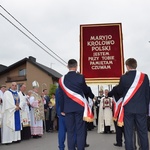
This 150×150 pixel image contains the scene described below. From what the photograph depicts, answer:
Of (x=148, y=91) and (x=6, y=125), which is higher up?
(x=148, y=91)

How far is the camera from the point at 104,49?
718 cm

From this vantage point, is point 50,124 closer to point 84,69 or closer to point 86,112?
point 84,69

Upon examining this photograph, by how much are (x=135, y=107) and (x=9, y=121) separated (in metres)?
5.00

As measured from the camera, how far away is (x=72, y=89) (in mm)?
5262

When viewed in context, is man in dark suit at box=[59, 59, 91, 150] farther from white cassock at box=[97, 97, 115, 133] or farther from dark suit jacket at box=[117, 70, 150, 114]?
white cassock at box=[97, 97, 115, 133]

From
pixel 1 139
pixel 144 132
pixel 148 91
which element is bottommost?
pixel 1 139

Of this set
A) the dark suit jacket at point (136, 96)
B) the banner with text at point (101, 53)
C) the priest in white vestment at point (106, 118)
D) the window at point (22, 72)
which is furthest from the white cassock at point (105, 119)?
the window at point (22, 72)

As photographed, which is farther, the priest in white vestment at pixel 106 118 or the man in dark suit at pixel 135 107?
the priest in white vestment at pixel 106 118

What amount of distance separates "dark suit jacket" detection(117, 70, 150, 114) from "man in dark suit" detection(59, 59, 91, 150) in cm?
80

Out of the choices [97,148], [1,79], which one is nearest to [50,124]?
[97,148]

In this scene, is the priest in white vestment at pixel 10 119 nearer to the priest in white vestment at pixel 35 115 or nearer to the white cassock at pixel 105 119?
the priest in white vestment at pixel 35 115

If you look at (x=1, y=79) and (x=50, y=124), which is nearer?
(x=50, y=124)

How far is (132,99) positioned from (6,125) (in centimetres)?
507

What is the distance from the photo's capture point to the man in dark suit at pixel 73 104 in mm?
5117
